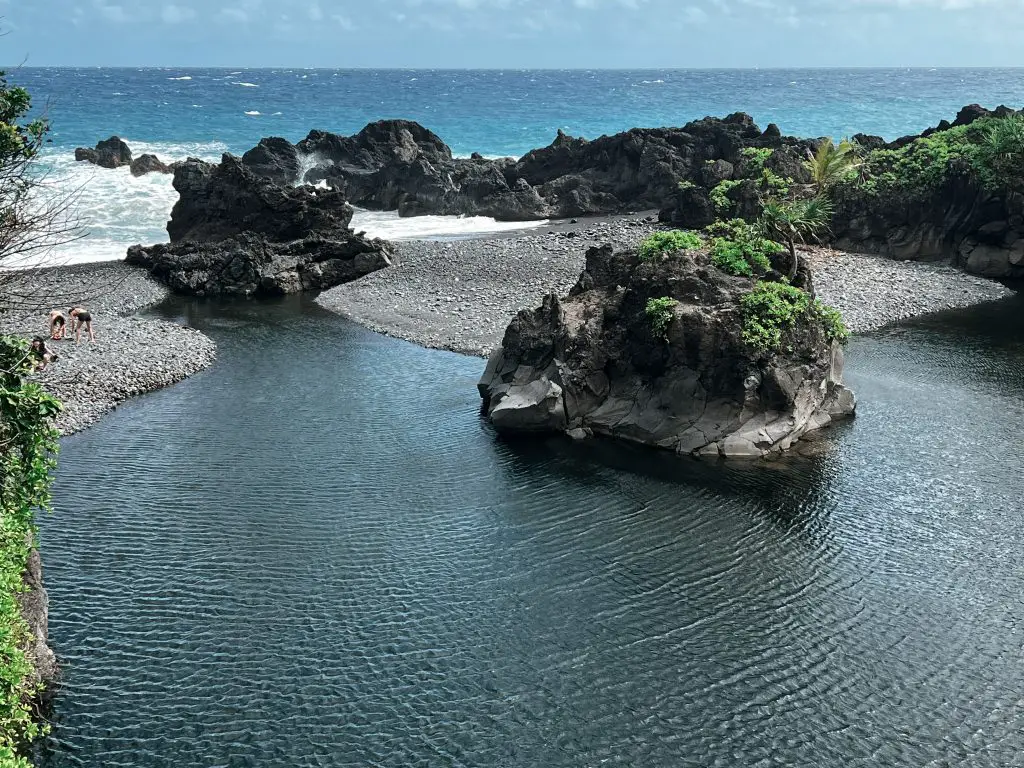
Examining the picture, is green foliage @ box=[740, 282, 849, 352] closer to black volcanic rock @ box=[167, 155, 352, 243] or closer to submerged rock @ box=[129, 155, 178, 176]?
black volcanic rock @ box=[167, 155, 352, 243]

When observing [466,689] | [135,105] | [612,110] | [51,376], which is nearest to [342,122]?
[135,105]

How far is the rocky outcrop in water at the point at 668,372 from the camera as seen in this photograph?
1271 inches

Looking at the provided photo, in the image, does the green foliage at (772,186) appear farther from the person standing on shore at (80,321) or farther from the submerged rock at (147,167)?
the submerged rock at (147,167)

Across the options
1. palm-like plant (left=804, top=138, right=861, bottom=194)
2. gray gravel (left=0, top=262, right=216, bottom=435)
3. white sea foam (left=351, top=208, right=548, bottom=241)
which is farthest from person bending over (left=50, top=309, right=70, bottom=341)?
palm-like plant (left=804, top=138, right=861, bottom=194)

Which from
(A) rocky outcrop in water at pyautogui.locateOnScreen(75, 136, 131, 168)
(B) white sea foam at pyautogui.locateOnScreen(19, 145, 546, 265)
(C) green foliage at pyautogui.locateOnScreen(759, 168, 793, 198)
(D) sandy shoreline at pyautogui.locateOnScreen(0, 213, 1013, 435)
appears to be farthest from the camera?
(A) rocky outcrop in water at pyautogui.locateOnScreen(75, 136, 131, 168)

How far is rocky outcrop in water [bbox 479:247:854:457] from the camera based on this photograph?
32.3 m

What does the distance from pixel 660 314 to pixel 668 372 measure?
83.7 inches

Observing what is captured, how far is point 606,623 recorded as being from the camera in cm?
2227

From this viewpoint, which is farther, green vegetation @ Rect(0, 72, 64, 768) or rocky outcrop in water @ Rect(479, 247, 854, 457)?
rocky outcrop in water @ Rect(479, 247, 854, 457)

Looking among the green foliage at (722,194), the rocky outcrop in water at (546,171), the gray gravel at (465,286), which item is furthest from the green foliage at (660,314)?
the rocky outcrop in water at (546,171)

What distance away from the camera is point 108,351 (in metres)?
40.9

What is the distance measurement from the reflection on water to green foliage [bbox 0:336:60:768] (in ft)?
7.29

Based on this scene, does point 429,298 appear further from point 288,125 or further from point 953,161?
point 288,125

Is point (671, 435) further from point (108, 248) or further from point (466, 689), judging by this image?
point (108, 248)
